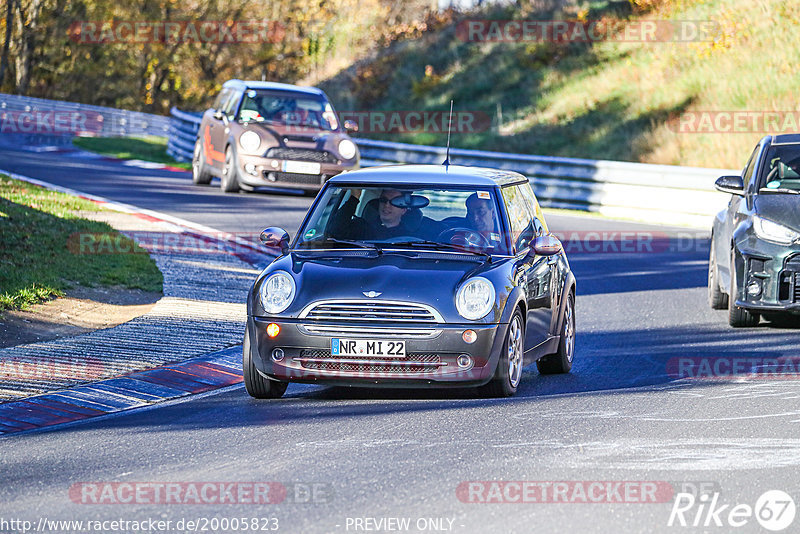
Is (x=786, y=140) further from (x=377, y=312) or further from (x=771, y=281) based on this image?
(x=377, y=312)

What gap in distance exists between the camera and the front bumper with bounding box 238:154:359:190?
895 inches

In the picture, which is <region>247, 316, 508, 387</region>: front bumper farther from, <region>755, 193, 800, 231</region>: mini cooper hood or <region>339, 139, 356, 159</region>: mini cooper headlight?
<region>339, 139, 356, 159</region>: mini cooper headlight

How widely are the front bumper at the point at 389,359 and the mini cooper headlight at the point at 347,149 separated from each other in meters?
14.4

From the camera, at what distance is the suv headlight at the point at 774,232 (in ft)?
38.4

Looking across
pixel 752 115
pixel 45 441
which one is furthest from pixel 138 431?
pixel 752 115

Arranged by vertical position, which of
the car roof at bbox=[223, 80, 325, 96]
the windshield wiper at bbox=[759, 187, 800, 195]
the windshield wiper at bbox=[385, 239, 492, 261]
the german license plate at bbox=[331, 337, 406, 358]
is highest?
the car roof at bbox=[223, 80, 325, 96]

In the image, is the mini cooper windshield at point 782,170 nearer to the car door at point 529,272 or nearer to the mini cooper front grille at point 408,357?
the car door at point 529,272

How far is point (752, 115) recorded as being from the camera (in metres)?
30.7

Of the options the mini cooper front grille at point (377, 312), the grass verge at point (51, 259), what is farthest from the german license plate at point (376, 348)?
the grass verge at point (51, 259)

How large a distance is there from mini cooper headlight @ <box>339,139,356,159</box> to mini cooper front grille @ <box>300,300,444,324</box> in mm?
14485

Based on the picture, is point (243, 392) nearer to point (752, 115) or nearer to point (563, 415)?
point (563, 415)

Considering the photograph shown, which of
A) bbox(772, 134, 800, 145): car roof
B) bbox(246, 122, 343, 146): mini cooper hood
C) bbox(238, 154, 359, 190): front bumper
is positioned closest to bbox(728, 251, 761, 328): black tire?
bbox(772, 134, 800, 145): car roof

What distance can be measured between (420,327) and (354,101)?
3685 centimetres

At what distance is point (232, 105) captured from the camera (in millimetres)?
23969
